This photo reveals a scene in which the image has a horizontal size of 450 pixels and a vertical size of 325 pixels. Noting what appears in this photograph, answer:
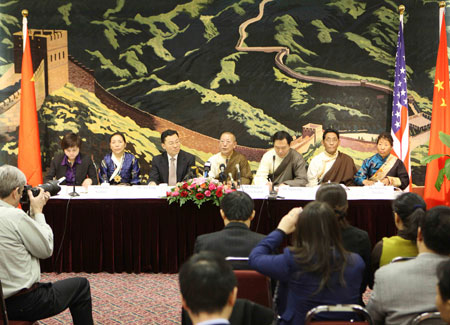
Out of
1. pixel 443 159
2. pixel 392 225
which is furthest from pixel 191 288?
pixel 443 159

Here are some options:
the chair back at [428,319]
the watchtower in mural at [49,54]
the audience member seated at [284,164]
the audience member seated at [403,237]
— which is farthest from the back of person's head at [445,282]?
the watchtower in mural at [49,54]

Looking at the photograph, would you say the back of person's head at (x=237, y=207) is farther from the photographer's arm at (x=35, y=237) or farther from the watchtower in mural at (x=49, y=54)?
the watchtower in mural at (x=49, y=54)

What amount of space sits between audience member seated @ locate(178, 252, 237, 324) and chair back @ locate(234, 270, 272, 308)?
2.05 feet

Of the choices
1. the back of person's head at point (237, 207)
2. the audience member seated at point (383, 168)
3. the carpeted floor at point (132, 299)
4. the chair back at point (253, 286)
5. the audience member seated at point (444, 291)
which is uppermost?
the audience member seated at point (383, 168)

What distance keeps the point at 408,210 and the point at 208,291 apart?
4.81 feet

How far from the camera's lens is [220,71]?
665 cm

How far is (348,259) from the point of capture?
1.95 m

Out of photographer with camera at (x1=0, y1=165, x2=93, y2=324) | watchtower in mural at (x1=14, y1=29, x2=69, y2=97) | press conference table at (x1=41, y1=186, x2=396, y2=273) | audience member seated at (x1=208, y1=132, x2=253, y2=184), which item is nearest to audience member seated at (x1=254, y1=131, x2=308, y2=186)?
audience member seated at (x1=208, y1=132, x2=253, y2=184)

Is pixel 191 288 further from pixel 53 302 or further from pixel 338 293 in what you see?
pixel 53 302

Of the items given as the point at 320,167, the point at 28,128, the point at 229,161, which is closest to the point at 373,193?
the point at 320,167

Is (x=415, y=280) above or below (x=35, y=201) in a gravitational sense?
below

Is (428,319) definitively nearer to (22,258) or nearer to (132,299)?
(22,258)

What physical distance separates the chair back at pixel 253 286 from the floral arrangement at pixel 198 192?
1972mm

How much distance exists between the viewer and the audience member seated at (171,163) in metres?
5.38
